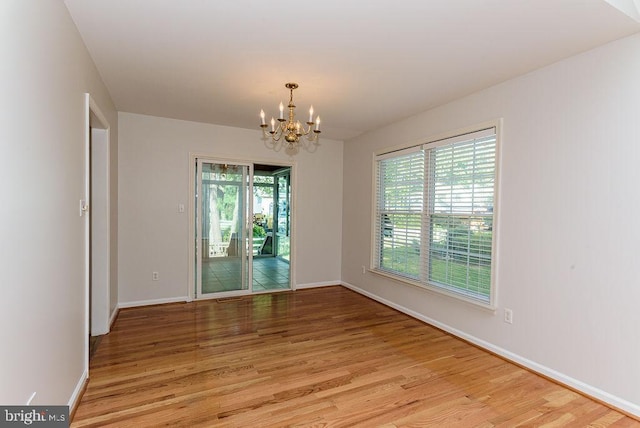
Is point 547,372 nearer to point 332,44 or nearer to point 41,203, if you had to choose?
point 332,44

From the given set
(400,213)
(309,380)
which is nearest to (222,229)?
(400,213)

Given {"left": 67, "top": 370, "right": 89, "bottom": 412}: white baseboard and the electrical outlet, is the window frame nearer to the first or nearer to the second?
the electrical outlet

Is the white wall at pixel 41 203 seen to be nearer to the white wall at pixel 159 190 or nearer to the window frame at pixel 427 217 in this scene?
the white wall at pixel 159 190

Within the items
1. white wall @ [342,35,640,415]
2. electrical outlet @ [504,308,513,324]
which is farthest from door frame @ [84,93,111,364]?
electrical outlet @ [504,308,513,324]

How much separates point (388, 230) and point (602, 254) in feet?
8.48

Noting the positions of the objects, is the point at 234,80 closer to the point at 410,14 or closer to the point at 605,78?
the point at 410,14

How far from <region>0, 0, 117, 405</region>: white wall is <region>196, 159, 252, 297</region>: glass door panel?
93.8 inches

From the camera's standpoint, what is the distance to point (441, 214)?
3762 mm

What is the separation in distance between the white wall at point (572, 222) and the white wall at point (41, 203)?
3.45 m

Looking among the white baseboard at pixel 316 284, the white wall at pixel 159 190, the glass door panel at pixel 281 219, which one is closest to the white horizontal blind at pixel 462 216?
the white baseboard at pixel 316 284

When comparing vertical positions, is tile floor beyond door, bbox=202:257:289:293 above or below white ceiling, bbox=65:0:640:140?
below

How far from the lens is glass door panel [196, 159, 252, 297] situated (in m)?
4.82

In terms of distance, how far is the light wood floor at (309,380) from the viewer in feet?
7.03

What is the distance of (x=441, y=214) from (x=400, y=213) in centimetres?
77
